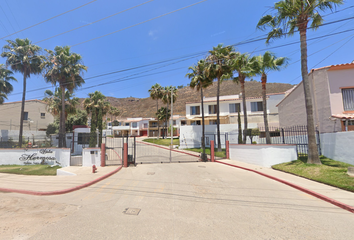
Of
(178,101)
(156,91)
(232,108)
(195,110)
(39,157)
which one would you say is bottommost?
(39,157)

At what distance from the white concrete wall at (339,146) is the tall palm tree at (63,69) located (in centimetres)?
2665

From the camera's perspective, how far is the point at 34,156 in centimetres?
1553

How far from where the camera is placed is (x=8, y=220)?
16.6ft

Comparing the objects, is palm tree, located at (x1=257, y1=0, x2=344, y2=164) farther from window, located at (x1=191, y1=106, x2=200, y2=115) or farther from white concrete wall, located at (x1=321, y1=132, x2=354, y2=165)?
window, located at (x1=191, y1=106, x2=200, y2=115)

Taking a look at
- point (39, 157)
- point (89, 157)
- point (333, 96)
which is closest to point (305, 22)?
point (333, 96)

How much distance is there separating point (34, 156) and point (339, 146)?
74.3ft

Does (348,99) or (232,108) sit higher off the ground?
(232,108)

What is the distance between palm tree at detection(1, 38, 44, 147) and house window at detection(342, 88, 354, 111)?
31759mm

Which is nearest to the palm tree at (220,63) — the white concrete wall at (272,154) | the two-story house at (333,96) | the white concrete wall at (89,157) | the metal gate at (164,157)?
the metal gate at (164,157)

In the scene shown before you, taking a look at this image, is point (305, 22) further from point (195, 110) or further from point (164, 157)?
point (195, 110)

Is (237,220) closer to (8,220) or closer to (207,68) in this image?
(8,220)

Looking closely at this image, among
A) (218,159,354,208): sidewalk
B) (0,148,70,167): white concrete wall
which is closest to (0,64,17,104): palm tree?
(0,148,70,167): white concrete wall

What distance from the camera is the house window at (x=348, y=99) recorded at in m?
13.9

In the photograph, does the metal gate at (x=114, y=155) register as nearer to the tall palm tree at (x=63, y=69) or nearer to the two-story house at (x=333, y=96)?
the tall palm tree at (x=63, y=69)
